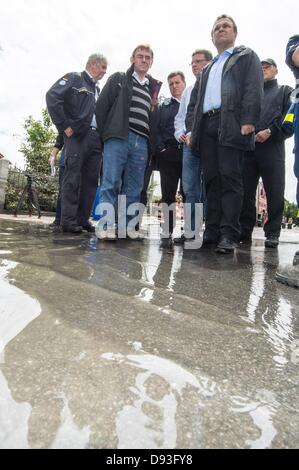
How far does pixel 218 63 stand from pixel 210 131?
2.05 ft

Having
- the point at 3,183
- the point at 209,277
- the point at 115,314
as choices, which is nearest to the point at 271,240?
the point at 209,277

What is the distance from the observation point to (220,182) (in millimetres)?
3307

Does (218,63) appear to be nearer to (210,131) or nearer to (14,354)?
(210,131)

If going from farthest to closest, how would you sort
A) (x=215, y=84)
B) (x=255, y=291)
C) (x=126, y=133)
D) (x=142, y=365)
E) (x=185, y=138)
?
(x=185, y=138) → (x=126, y=133) → (x=215, y=84) → (x=255, y=291) → (x=142, y=365)

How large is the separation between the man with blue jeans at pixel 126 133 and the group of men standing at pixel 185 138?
1cm

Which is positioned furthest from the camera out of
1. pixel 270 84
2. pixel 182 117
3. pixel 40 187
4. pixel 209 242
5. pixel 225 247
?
pixel 40 187

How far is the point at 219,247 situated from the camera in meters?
2.89

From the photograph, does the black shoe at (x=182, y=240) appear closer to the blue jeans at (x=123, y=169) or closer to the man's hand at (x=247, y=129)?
the blue jeans at (x=123, y=169)

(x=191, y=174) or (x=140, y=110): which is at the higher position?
(x=140, y=110)

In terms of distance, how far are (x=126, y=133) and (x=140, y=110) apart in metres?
0.40

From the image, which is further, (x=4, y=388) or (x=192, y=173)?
(x=192, y=173)

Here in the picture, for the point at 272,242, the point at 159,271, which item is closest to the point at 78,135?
the point at 272,242

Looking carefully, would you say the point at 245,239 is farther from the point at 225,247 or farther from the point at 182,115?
the point at 182,115
